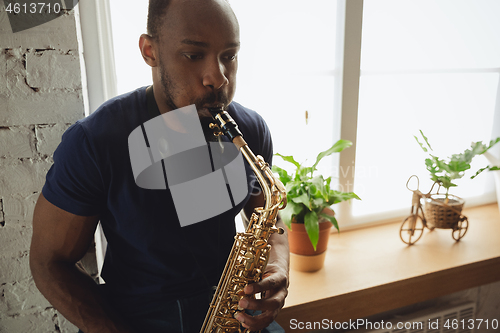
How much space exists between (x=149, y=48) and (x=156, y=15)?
9cm

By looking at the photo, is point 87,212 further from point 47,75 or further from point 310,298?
point 310,298

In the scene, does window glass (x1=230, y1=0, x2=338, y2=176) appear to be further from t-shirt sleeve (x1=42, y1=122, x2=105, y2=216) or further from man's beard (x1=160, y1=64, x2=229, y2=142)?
t-shirt sleeve (x1=42, y1=122, x2=105, y2=216)

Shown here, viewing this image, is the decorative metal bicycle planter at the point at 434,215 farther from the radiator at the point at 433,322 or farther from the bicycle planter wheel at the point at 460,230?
the radiator at the point at 433,322

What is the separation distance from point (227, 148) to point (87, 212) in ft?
1.53

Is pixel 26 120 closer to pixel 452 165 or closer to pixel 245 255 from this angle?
pixel 245 255

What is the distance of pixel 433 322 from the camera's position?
5.58 ft

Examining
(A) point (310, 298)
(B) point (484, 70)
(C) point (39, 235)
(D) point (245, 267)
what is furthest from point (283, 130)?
(B) point (484, 70)

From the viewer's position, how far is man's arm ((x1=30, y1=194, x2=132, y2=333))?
3.08 ft

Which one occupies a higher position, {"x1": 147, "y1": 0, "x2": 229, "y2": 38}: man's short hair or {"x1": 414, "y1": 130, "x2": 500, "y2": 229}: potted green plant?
{"x1": 147, "y1": 0, "x2": 229, "y2": 38}: man's short hair

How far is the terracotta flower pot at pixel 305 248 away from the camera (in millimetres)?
1490

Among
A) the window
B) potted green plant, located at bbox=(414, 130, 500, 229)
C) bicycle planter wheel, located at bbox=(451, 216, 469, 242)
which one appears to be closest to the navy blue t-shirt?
the window

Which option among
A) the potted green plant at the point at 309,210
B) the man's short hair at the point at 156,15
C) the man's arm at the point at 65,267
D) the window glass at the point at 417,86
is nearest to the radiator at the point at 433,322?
the potted green plant at the point at 309,210

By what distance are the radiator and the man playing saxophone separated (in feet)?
2.81

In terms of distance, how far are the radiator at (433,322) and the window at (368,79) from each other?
55 cm
